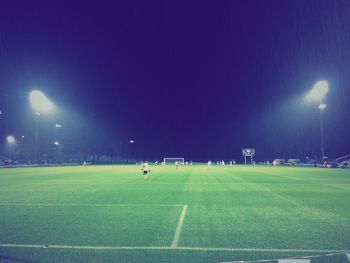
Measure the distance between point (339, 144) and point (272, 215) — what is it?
94.5 metres

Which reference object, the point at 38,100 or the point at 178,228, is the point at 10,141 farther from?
the point at 178,228

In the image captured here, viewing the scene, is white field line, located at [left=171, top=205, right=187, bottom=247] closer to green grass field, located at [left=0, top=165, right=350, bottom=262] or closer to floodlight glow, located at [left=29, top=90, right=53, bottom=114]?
green grass field, located at [left=0, top=165, right=350, bottom=262]

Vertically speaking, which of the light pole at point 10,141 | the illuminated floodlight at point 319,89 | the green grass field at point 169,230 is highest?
the illuminated floodlight at point 319,89

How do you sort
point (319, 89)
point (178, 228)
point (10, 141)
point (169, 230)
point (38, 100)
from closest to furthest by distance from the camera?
point (169, 230)
point (178, 228)
point (319, 89)
point (38, 100)
point (10, 141)

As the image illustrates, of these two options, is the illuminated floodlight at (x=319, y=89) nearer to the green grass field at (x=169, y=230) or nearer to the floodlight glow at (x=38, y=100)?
the green grass field at (x=169, y=230)

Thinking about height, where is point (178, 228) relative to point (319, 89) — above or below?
below

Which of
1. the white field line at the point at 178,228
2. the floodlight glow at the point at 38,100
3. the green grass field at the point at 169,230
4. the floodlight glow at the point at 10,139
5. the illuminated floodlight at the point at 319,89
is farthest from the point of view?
the floodlight glow at the point at 10,139

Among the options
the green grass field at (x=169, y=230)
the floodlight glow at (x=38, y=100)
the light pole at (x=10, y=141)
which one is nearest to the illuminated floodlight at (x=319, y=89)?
the green grass field at (x=169, y=230)

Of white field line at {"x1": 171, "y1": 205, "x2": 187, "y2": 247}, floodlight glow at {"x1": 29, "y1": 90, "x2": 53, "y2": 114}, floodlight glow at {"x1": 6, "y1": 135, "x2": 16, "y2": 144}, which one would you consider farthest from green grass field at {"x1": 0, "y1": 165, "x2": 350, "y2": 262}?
floodlight glow at {"x1": 6, "y1": 135, "x2": 16, "y2": 144}

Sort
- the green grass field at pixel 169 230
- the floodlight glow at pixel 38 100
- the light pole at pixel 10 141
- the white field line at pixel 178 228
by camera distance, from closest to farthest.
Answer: the green grass field at pixel 169 230, the white field line at pixel 178 228, the floodlight glow at pixel 38 100, the light pole at pixel 10 141

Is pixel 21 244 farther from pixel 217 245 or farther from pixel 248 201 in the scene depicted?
pixel 248 201

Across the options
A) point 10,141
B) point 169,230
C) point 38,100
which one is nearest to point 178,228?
point 169,230

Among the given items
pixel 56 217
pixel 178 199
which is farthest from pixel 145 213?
pixel 178 199

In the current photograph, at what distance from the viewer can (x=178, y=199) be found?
52.5 feet
